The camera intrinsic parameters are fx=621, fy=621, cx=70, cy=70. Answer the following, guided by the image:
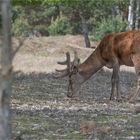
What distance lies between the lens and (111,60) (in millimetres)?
15344

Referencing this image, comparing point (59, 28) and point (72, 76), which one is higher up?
point (59, 28)

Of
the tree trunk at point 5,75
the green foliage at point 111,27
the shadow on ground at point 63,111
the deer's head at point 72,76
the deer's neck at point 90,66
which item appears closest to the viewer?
the tree trunk at point 5,75

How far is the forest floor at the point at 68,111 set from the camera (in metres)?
9.20

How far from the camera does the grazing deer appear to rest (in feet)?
49.2

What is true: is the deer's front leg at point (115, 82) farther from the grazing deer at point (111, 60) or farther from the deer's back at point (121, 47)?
the deer's back at point (121, 47)

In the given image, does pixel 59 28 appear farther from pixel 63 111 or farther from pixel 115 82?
pixel 63 111

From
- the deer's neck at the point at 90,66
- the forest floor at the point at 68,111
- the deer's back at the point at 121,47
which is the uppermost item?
the deer's back at the point at 121,47

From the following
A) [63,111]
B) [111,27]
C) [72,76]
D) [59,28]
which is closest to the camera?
[63,111]

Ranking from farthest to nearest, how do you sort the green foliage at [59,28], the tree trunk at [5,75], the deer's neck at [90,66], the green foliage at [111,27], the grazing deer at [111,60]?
the green foliage at [59,28], the green foliage at [111,27], the deer's neck at [90,66], the grazing deer at [111,60], the tree trunk at [5,75]

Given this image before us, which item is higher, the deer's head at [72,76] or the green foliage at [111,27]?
the green foliage at [111,27]

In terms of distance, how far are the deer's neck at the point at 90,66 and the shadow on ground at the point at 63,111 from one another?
1.88ft

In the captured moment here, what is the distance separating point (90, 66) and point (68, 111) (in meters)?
3.48

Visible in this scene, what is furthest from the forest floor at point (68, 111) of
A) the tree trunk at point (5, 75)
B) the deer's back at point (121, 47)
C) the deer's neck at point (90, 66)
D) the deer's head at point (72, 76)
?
the tree trunk at point (5, 75)

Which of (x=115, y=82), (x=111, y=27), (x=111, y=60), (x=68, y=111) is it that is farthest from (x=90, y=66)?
(x=111, y=27)
